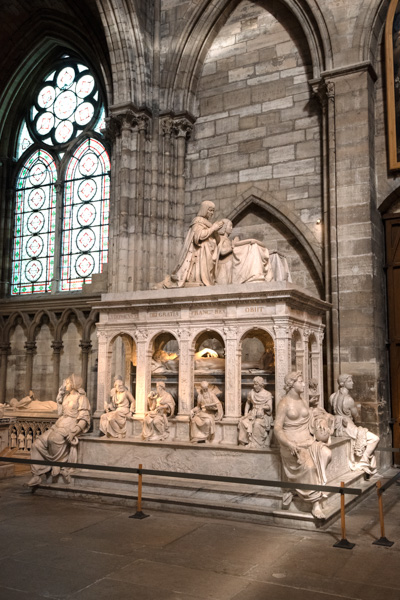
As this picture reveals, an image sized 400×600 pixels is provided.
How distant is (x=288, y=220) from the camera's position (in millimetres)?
12070

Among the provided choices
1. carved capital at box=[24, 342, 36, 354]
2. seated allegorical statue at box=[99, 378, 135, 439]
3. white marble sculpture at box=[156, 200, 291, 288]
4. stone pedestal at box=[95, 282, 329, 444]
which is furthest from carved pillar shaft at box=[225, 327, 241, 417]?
carved capital at box=[24, 342, 36, 354]

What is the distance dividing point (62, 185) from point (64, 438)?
9.24m

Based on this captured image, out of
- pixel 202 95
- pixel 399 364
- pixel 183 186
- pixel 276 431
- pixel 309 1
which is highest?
pixel 309 1

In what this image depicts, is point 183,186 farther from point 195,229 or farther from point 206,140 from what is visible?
point 195,229

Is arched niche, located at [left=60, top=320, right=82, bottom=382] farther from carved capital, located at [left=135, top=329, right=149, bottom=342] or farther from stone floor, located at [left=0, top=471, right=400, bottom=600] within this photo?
stone floor, located at [left=0, top=471, right=400, bottom=600]

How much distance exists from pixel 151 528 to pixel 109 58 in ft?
36.6

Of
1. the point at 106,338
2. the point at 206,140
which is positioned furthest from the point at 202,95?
the point at 106,338

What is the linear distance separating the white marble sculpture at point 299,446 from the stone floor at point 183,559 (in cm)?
44

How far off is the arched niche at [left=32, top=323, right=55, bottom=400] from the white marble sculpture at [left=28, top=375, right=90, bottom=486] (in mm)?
5753

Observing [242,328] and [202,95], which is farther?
[202,95]

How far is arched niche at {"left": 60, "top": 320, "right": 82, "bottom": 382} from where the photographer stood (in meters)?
14.2

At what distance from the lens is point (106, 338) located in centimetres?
950

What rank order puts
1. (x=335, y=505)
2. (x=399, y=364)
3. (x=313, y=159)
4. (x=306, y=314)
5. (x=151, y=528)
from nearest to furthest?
(x=151, y=528) < (x=335, y=505) < (x=306, y=314) < (x=399, y=364) < (x=313, y=159)

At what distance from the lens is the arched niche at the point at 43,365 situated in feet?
47.5
